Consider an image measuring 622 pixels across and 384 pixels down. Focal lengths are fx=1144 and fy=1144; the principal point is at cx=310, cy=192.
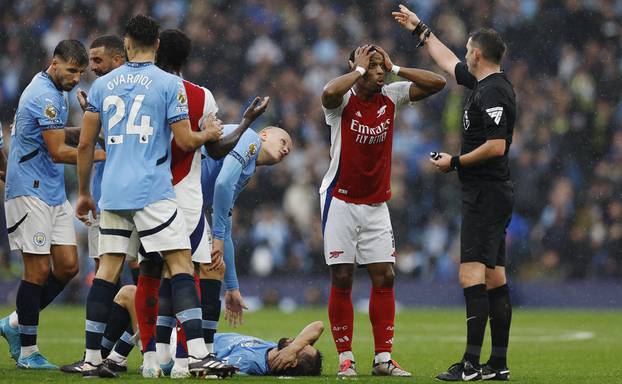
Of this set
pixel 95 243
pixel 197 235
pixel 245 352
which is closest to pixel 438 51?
pixel 197 235

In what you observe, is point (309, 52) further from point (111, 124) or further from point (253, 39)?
point (111, 124)

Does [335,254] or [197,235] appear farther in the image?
[335,254]

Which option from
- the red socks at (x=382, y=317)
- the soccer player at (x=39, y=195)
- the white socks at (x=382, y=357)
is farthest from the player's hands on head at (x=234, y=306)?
the soccer player at (x=39, y=195)

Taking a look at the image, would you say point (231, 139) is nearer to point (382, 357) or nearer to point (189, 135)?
point (189, 135)

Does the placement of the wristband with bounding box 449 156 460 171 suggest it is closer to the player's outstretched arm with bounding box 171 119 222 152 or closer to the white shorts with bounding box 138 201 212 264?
→ the player's outstretched arm with bounding box 171 119 222 152

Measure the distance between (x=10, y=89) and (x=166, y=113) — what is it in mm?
13594

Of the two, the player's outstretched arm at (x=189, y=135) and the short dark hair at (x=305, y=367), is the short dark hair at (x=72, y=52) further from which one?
the short dark hair at (x=305, y=367)

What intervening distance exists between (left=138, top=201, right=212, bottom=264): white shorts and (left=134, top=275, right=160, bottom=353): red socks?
18 cm

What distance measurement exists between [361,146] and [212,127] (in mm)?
1638

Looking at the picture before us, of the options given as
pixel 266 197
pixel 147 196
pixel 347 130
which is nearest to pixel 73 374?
pixel 147 196

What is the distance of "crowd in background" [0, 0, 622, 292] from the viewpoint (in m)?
19.5

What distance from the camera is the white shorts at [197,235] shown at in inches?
308

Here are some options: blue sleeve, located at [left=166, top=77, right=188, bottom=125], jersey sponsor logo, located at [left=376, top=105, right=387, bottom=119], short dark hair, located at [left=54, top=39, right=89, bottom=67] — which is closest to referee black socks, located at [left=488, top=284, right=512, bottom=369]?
jersey sponsor logo, located at [left=376, top=105, right=387, bottom=119]

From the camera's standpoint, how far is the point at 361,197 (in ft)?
29.7
